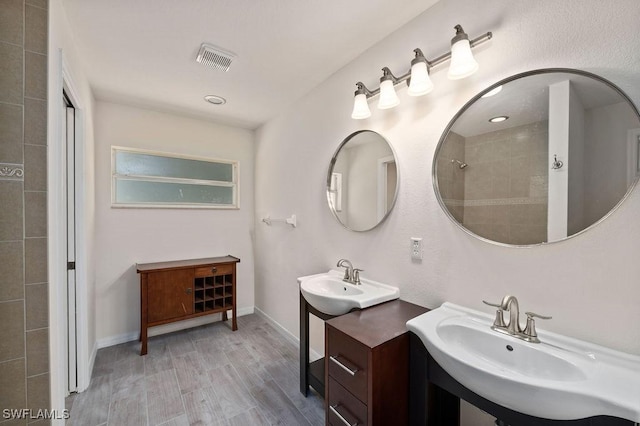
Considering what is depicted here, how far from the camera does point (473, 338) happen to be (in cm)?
115

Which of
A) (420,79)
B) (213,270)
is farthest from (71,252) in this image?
(420,79)

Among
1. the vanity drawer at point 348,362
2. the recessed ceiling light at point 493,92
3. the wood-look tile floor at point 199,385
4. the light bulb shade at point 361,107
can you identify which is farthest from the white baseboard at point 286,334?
the recessed ceiling light at point 493,92

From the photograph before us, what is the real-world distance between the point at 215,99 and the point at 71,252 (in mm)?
1691

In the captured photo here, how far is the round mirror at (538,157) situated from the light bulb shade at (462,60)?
130 millimetres

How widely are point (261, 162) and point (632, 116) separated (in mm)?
2974

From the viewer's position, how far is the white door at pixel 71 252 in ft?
6.18

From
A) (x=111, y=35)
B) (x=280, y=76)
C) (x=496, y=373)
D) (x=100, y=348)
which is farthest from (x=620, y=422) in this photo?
(x=100, y=348)

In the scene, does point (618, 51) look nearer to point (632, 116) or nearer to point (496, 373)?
point (632, 116)

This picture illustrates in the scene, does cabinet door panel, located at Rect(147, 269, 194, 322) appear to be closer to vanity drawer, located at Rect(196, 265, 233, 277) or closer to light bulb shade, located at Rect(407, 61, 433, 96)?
vanity drawer, located at Rect(196, 265, 233, 277)

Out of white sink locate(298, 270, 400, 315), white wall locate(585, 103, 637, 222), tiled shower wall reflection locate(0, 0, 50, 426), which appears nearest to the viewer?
white wall locate(585, 103, 637, 222)

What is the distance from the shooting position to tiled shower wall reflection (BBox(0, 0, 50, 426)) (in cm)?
113

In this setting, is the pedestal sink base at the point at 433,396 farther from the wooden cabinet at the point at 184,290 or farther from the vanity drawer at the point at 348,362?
the wooden cabinet at the point at 184,290

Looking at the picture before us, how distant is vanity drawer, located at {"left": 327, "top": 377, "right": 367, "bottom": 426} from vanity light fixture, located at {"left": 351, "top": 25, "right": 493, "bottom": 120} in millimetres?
1497

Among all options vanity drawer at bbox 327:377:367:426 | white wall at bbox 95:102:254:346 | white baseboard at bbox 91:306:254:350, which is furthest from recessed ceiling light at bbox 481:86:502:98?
white baseboard at bbox 91:306:254:350
